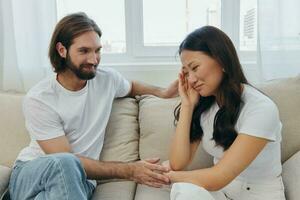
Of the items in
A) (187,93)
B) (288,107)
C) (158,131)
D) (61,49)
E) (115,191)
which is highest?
(61,49)

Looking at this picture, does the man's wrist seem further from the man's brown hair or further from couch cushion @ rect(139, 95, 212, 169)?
the man's brown hair

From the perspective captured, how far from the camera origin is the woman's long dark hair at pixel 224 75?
54.9 inches

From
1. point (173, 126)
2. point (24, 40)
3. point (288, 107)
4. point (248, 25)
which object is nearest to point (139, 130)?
point (173, 126)

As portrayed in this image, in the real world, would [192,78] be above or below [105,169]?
above

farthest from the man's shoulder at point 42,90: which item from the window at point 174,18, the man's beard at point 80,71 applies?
the window at point 174,18

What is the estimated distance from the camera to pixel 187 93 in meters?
1.60

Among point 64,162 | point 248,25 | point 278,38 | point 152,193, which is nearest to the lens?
point 64,162

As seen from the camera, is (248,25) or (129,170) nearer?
(129,170)

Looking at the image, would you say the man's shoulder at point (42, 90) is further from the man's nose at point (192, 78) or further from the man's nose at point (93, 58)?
the man's nose at point (192, 78)

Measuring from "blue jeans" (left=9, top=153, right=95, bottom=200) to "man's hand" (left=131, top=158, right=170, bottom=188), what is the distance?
10.7 inches

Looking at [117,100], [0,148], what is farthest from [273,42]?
[0,148]

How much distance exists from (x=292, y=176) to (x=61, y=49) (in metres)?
1.19

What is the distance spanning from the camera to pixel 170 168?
61.7 inches

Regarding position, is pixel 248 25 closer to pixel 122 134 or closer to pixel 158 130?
pixel 158 130
